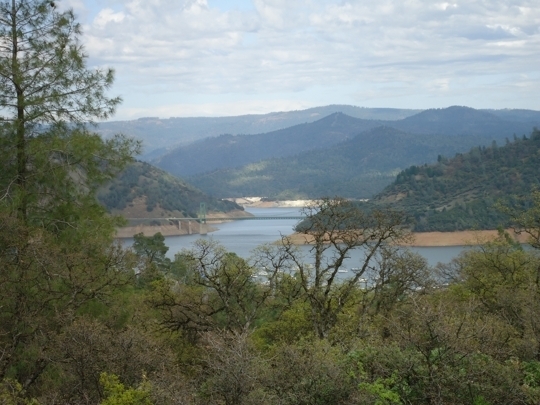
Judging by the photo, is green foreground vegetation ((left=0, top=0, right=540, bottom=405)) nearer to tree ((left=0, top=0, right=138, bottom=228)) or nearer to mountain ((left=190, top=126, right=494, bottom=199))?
tree ((left=0, top=0, right=138, bottom=228))

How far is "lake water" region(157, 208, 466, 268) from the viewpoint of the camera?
52812mm

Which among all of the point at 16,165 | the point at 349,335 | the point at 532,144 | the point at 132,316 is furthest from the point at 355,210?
the point at 532,144

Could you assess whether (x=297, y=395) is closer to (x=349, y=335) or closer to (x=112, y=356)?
(x=112, y=356)

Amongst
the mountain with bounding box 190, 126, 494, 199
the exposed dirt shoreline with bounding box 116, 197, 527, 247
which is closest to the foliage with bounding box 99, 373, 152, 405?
the exposed dirt shoreline with bounding box 116, 197, 527, 247

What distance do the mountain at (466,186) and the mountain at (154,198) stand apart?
2699 centimetres

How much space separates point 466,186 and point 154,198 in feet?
136

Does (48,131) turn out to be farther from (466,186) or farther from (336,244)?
(466,186)

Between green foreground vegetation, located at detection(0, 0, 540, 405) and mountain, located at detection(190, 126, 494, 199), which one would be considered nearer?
green foreground vegetation, located at detection(0, 0, 540, 405)

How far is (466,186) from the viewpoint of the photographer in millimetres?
88250

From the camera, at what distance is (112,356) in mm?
8211

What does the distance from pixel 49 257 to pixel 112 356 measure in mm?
1891

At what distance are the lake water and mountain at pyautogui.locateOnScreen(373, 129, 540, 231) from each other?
6.08 meters

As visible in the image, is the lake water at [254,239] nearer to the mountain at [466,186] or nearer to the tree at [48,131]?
the mountain at [466,186]

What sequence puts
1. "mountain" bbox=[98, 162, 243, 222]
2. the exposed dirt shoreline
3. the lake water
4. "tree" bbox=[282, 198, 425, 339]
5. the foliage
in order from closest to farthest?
the foliage, "tree" bbox=[282, 198, 425, 339], the lake water, the exposed dirt shoreline, "mountain" bbox=[98, 162, 243, 222]
